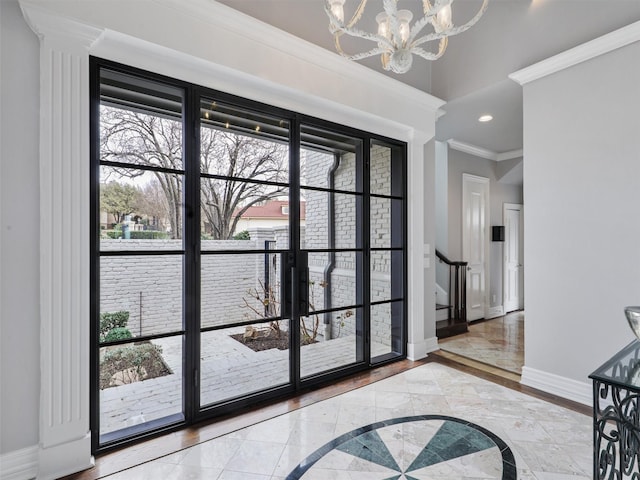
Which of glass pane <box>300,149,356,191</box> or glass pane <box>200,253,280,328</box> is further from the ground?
glass pane <box>300,149,356,191</box>

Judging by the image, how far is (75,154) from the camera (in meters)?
2.01

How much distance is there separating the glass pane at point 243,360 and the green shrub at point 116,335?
1.65 feet

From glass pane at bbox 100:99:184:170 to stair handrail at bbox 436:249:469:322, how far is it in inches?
167

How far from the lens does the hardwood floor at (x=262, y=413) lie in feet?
6.84

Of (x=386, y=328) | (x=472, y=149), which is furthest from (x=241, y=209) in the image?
(x=472, y=149)

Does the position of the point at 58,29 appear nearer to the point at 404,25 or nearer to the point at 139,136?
the point at 139,136

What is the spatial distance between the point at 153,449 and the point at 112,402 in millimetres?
407

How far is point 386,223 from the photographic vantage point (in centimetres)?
381

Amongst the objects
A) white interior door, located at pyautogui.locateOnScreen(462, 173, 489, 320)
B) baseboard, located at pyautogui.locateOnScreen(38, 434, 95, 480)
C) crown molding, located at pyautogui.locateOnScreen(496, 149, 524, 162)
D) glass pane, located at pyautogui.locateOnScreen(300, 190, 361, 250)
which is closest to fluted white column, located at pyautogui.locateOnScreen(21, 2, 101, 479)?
baseboard, located at pyautogui.locateOnScreen(38, 434, 95, 480)

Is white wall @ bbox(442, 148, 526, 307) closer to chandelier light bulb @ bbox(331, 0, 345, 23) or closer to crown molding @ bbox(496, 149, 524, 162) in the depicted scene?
crown molding @ bbox(496, 149, 524, 162)

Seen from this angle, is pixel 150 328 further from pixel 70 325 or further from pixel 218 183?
pixel 218 183

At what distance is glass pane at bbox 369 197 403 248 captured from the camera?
368 cm

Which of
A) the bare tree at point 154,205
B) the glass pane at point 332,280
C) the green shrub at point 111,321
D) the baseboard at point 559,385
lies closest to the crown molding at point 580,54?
the glass pane at point 332,280

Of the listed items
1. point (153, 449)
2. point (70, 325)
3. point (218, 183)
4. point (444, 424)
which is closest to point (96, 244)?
point (70, 325)
